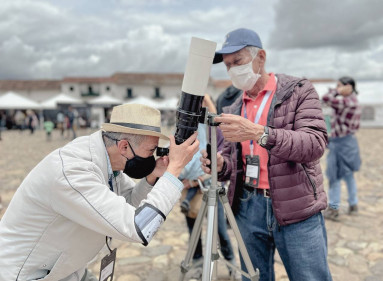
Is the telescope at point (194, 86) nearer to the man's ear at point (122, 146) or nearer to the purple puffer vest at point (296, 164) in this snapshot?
the man's ear at point (122, 146)

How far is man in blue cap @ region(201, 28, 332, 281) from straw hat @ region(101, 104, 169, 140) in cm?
36

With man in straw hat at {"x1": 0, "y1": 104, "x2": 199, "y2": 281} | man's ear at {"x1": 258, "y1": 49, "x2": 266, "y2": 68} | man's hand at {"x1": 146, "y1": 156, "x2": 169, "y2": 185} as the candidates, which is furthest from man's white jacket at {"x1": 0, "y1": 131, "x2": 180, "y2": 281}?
man's ear at {"x1": 258, "y1": 49, "x2": 266, "y2": 68}

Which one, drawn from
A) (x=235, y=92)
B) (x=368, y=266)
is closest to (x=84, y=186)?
(x=235, y=92)

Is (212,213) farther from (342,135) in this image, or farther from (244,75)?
(342,135)

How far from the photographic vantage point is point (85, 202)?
147 cm

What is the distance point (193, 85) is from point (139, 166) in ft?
1.96

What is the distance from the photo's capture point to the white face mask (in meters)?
2.09

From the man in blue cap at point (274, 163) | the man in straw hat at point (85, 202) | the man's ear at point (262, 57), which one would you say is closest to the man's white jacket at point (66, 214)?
the man in straw hat at point (85, 202)

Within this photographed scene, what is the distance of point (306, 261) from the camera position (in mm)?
1899

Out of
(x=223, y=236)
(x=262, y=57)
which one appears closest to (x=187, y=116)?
(x=262, y=57)

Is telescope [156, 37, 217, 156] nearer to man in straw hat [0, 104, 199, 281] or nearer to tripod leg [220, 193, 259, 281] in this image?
man in straw hat [0, 104, 199, 281]

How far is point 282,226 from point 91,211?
1158 millimetres

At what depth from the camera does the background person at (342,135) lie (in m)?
4.89

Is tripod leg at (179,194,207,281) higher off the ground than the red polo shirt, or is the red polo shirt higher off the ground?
the red polo shirt
